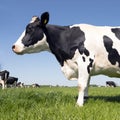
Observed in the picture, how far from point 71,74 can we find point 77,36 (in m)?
1.23

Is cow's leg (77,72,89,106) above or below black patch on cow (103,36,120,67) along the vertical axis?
below

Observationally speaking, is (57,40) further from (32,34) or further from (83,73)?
(83,73)

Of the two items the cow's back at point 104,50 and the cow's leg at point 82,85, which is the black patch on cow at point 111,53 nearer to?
the cow's back at point 104,50

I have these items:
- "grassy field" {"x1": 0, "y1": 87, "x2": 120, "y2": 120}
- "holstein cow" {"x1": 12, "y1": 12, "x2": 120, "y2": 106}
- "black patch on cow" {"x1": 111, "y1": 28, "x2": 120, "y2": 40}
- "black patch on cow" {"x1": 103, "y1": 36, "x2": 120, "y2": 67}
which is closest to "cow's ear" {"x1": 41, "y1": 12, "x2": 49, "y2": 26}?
"holstein cow" {"x1": 12, "y1": 12, "x2": 120, "y2": 106}

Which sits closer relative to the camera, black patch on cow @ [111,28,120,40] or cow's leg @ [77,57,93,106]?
cow's leg @ [77,57,93,106]

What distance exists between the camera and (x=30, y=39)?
407 inches

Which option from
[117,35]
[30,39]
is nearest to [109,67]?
[117,35]

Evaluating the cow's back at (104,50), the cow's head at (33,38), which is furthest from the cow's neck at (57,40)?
the cow's back at (104,50)

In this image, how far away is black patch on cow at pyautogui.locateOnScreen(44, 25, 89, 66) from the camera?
9.96 meters

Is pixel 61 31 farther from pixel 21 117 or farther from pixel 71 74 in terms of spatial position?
pixel 21 117

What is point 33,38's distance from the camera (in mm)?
10359

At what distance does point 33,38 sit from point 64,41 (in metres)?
1.01

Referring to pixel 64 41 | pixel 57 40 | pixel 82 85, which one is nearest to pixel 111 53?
pixel 82 85

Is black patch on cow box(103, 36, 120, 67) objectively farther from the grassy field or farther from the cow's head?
the cow's head
